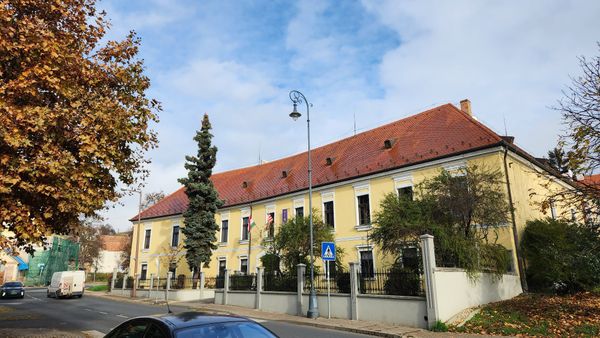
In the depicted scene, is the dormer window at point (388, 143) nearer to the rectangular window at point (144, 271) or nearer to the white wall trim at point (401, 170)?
the white wall trim at point (401, 170)

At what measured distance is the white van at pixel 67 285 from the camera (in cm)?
3297

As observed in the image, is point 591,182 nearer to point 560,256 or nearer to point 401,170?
point 401,170

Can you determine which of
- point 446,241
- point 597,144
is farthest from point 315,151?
point 597,144

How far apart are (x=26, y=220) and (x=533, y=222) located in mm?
21890

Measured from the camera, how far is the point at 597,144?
1243 centimetres

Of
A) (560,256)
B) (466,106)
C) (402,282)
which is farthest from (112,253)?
(560,256)

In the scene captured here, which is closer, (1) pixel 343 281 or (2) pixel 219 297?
(1) pixel 343 281

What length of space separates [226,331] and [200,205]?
30666mm

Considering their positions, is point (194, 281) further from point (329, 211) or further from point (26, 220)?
point (26, 220)

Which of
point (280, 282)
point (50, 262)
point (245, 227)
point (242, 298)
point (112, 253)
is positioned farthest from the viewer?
point (112, 253)

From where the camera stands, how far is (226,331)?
14.3ft

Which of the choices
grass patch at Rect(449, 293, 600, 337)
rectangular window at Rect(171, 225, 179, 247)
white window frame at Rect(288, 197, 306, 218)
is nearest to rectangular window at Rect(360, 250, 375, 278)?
white window frame at Rect(288, 197, 306, 218)

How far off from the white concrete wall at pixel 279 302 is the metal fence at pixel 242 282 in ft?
5.50

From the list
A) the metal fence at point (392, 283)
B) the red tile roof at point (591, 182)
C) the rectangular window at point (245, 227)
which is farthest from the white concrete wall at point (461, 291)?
the rectangular window at point (245, 227)
